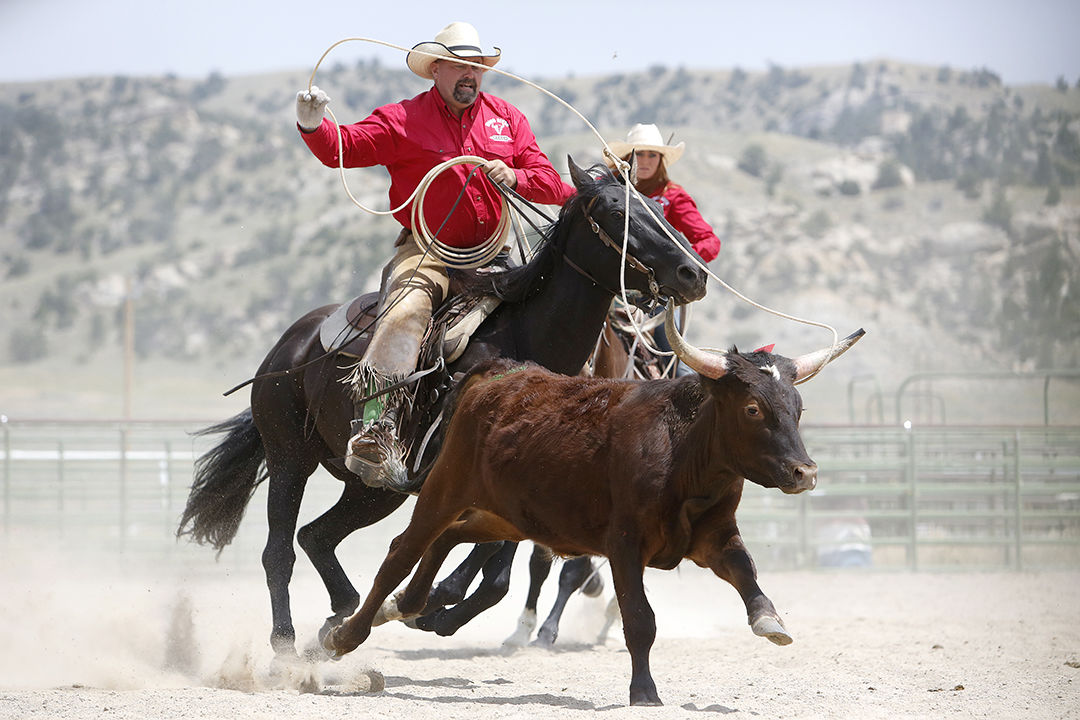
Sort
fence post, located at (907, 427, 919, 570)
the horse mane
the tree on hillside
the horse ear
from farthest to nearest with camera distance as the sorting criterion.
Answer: the tree on hillside → fence post, located at (907, 427, 919, 570) → the horse mane → the horse ear

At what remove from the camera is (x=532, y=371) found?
509cm

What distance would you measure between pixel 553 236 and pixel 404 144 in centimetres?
84

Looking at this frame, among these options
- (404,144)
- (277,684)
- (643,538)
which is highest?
(404,144)

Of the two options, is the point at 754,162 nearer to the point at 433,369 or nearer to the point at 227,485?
the point at 227,485

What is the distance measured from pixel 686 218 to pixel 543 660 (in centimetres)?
266

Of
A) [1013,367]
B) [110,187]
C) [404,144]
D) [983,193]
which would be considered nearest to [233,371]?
[110,187]

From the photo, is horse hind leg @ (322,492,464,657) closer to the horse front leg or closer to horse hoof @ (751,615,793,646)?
the horse front leg

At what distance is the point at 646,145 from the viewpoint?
23.6 feet

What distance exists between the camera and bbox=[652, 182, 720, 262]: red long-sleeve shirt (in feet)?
23.7

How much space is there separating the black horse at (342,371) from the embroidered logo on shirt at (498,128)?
55 cm

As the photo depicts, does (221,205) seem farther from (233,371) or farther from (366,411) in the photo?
(366,411)

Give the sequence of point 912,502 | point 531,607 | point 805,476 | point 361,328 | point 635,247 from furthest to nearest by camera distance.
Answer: point 912,502 → point 531,607 → point 361,328 → point 635,247 → point 805,476

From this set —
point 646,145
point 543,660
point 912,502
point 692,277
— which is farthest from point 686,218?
point 912,502

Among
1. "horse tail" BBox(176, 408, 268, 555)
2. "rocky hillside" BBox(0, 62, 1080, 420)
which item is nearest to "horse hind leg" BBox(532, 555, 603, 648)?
"horse tail" BBox(176, 408, 268, 555)
